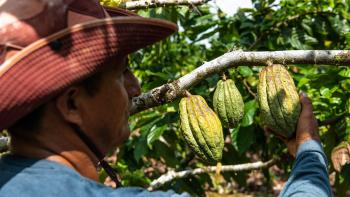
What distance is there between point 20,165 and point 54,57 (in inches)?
11.2

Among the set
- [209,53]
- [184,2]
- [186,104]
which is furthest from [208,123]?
[209,53]

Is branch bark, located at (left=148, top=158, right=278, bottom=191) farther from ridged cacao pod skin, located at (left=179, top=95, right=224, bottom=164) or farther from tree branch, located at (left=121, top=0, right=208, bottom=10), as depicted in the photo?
ridged cacao pod skin, located at (left=179, top=95, right=224, bottom=164)

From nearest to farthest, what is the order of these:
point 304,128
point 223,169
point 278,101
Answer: point 304,128
point 278,101
point 223,169

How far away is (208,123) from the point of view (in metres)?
2.19

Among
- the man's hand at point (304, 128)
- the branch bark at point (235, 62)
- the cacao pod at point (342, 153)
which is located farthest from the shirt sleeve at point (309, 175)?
the cacao pod at point (342, 153)

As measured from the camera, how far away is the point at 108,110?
1.50 meters

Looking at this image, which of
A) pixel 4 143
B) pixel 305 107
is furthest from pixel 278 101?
pixel 4 143

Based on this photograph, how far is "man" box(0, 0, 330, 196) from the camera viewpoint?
1364mm

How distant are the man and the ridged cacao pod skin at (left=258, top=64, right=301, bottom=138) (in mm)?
688

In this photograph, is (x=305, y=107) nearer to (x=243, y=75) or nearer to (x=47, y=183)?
(x=47, y=183)

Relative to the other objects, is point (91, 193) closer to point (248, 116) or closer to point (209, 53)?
point (248, 116)

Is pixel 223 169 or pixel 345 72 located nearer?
pixel 345 72

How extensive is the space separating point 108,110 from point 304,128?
2.60 ft

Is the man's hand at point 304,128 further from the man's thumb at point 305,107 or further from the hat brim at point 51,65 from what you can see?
the hat brim at point 51,65
